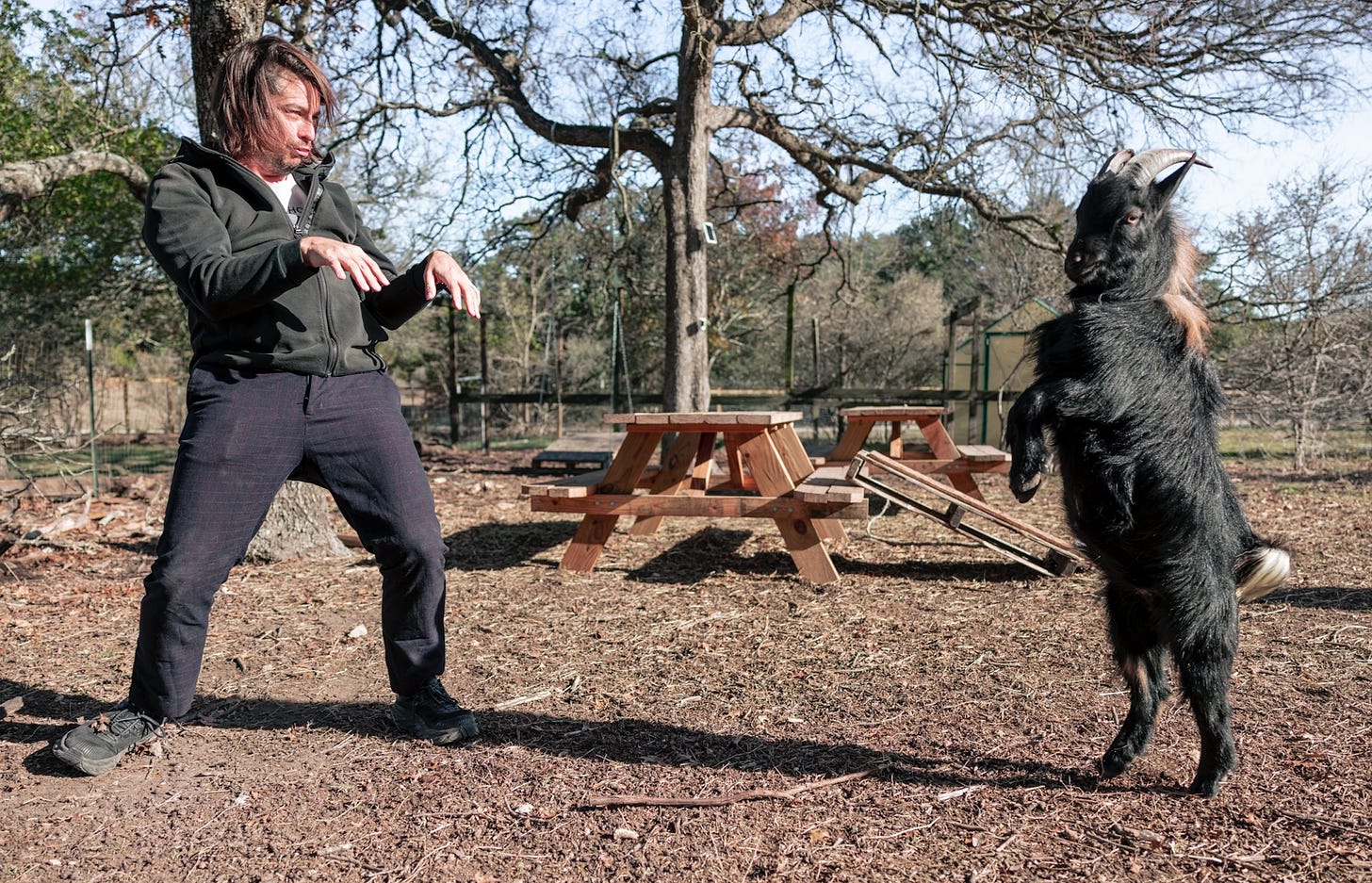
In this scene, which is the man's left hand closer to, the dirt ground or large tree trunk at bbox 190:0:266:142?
the dirt ground

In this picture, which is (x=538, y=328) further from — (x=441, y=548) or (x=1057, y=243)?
(x=441, y=548)

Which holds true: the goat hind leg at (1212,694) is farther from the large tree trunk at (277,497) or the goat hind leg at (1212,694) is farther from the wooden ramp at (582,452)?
the wooden ramp at (582,452)

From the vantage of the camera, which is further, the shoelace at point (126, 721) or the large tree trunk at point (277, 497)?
the large tree trunk at point (277, 497)

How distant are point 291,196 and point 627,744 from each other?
192cm

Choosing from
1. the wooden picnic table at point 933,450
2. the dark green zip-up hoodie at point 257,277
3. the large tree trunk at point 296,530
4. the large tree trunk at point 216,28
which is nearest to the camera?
the dark green zip-up hoodie at point 257,277

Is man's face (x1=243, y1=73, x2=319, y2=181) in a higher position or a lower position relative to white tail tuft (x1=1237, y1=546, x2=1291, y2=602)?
higher

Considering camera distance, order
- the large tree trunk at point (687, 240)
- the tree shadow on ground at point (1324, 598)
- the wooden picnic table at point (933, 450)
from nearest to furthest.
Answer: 1. the tree shadow on ground at point (1324, 598)
2. the wooden picnic table at point (933, 450)
3. the large tree trunk at point (687, 240)

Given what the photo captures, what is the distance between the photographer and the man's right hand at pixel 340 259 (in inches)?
83.4

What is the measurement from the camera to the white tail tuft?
2.38m

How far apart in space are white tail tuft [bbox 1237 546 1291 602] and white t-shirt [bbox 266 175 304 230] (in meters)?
2.77

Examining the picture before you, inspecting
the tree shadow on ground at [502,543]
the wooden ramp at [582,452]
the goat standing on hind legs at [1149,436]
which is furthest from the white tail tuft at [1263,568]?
the wooden ramp at [582,452]

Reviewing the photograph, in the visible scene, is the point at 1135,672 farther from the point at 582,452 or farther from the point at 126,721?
the point at 582,452

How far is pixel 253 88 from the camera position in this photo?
245 centimetres

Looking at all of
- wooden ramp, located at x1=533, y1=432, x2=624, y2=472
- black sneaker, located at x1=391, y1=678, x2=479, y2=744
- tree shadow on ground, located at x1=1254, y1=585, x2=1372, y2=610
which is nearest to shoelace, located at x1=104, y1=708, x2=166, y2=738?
black sneaker, located at x1=391, y1=678, x2=479, y2=744
